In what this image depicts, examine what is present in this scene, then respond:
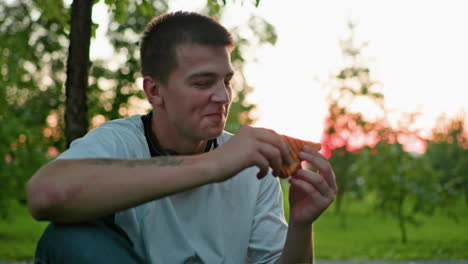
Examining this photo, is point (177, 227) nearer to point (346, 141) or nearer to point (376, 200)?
point (376, 200)

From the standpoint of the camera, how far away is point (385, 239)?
14.0m

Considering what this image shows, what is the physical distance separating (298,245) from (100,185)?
103cm

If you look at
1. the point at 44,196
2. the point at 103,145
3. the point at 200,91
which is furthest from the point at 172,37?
the point at 44,196

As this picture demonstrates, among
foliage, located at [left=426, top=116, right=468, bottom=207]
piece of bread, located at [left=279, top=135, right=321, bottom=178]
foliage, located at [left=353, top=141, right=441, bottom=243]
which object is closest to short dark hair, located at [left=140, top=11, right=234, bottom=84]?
piece of bread, located at [left=279, top=135, right=321, bottom=178]

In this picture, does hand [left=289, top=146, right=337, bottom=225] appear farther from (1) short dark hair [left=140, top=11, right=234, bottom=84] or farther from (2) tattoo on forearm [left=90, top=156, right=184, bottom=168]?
(1) short dark hair [left=140, top=11, right=234, bottom=84]

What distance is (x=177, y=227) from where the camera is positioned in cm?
244

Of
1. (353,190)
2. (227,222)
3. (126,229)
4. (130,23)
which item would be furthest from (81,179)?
(353,190)

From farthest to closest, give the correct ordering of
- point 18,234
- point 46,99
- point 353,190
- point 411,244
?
point 46,99 → point 353,190 → point 18,234 → point 411,244

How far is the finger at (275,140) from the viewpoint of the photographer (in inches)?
77.4

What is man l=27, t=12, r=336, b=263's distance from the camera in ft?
6.15

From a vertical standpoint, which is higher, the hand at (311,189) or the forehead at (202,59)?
the forehead at (202,59)

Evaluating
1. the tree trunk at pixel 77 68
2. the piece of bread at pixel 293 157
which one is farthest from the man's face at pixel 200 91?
the tree trunk at pixel 77 68

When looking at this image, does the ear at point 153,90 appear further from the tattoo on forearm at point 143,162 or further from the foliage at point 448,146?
the foliage at point 448,146

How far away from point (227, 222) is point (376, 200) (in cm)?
1141
